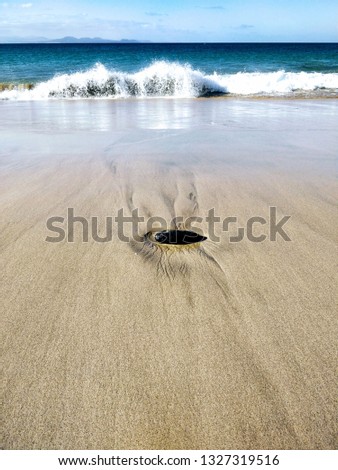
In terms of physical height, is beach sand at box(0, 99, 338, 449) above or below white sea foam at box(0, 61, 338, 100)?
below

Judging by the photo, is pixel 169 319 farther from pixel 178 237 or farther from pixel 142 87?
pixel 142 87

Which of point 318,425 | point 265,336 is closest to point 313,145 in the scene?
point 265,336

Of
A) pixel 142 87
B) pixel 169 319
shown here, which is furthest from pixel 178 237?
pixel 142 87

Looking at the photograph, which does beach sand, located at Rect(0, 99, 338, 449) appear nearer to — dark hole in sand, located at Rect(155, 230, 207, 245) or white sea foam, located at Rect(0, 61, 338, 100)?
dark hole in sand, located at Rect(155, 230, 207, 245)

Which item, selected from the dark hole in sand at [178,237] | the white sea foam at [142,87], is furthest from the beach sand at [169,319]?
the white sea foam at [142,87]

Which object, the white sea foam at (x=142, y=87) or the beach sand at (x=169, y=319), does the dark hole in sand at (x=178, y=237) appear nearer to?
the beach sand at (x=169, y=319)

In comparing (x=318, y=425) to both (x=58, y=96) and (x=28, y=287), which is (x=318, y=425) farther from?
(x=58, y=96)

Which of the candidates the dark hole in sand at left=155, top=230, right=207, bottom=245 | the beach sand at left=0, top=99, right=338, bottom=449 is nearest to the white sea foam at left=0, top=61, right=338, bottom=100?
the beach sand at left=0, top=99, right=338, bottom=449

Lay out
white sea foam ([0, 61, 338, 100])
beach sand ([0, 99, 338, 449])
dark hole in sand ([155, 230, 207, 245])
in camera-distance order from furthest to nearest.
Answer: white sea foam ([0, 61, 338, 100]), dark hole in sand ([155, 230, 207, 245]), beach sand ([0, 99, 338, 449])
